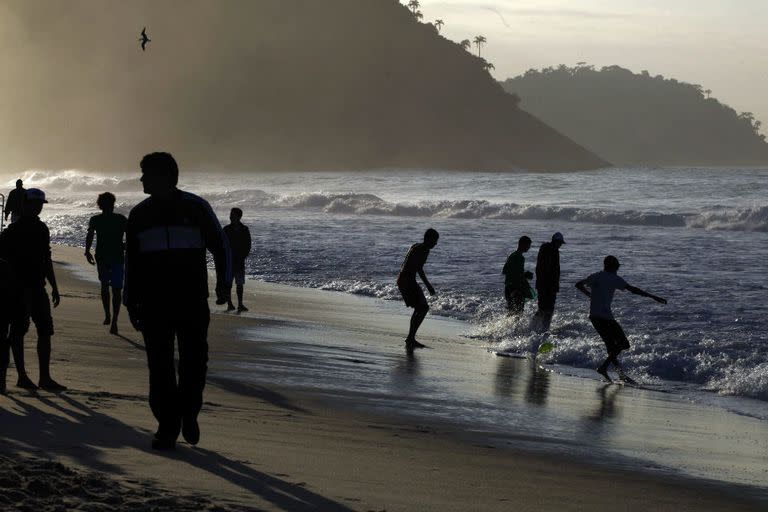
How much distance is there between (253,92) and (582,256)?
138627 mm

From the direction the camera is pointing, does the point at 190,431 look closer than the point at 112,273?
Yes

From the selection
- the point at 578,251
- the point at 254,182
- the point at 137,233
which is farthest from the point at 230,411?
the point at 254,182

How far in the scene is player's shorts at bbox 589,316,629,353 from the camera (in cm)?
1211

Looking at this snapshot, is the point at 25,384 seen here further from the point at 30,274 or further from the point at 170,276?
the point at 170,276

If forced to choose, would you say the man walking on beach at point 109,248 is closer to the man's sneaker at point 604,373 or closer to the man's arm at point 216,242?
the man's sneaker at point 604,373

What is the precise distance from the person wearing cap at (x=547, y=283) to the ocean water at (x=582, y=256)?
0.29 meters

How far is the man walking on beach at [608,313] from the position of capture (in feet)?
39.6

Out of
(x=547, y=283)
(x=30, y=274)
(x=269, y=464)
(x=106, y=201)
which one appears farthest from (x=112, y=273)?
(x=269, y=464)

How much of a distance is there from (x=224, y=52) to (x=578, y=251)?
14385 centimetres

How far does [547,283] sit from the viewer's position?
49.5 ft

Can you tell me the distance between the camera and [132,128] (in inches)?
6004

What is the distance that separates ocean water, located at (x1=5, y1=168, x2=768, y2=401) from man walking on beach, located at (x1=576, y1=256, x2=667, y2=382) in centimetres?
59

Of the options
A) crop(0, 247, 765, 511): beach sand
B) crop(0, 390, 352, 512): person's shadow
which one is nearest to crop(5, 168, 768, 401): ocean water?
crop(0, 247, 765, 511): beach sand

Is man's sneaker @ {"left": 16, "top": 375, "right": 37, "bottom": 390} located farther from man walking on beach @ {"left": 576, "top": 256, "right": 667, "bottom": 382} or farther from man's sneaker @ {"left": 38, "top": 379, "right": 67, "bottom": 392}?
man walking on beach @ {"left": 576, "top": 256, "right": 667, "bottom": 382}
